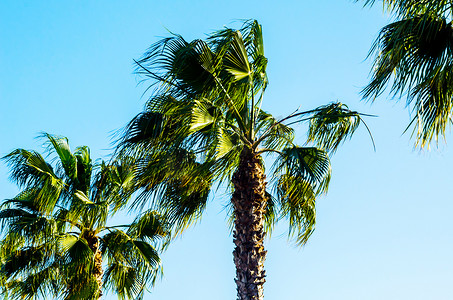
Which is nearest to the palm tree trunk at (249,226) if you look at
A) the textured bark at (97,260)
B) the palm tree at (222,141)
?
the palm tree at (222,141)

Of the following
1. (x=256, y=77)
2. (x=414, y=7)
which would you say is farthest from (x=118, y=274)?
(x=414, y=7)

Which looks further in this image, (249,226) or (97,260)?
(97,260)

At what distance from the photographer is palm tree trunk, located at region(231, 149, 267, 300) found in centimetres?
876

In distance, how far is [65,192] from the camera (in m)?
12.6

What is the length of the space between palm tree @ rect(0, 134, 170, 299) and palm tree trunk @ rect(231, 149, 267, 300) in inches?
115

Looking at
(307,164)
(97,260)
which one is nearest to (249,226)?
(307,164)

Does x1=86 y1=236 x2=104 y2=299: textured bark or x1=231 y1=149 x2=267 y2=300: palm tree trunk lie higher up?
x1=86 y1=236 x2=104 y2=299: textured bark

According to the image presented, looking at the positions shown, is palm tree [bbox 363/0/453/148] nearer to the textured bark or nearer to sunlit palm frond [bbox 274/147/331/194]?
sunlit palm frond [bbox 274/147/331/194]

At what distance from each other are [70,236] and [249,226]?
14.6ft

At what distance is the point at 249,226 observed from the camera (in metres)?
9.01

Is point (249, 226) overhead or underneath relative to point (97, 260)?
underneath

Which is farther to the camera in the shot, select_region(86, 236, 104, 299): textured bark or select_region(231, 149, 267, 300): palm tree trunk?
select_region(86, 236, 104, 299): textured bark

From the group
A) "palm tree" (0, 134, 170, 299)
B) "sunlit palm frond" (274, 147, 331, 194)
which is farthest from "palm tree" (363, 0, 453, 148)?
"palm tree" (0, 134, 170, 299)

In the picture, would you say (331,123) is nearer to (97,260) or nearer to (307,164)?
(307,164)
